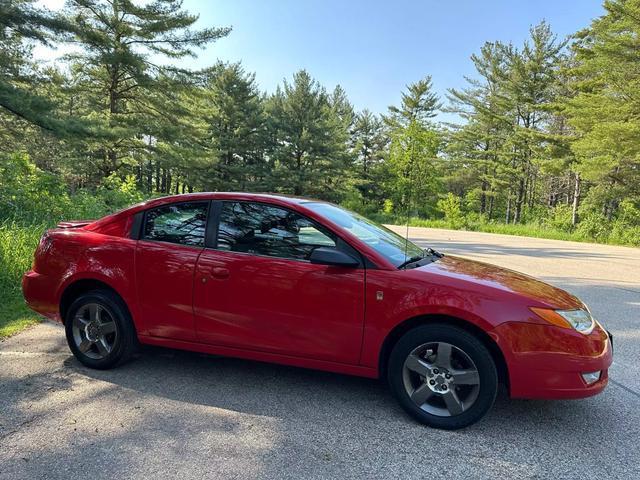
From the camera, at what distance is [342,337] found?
10.1ft

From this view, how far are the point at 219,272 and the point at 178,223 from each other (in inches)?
25.5

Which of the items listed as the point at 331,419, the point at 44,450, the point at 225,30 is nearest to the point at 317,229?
the point at 331,419

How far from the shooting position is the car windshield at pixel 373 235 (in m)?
3.31

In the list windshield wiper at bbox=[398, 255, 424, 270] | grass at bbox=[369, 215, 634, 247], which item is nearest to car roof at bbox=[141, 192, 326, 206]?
windshield wiper at bbox=[398, 255, 424, 270]

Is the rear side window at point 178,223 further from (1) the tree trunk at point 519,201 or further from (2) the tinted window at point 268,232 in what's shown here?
(1) the tree trunk at point 519,201

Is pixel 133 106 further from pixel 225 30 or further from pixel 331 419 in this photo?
pixel 331 419

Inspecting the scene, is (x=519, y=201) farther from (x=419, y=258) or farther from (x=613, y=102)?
(x=419, y=258)

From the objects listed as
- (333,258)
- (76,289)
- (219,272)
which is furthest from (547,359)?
(76,289)

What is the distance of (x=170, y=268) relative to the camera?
349cm

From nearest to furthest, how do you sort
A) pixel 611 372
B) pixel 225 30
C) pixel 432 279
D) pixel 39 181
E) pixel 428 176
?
pixel 432 279
pixel 611 372
pixel 39 181
pixel 225 30
pixel 428 176

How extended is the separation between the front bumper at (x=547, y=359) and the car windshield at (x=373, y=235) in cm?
91

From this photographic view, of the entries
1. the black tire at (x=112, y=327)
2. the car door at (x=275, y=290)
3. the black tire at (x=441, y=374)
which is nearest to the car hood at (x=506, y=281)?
the black tire at (x=441, y=374)

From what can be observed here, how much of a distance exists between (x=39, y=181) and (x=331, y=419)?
10.8 meters

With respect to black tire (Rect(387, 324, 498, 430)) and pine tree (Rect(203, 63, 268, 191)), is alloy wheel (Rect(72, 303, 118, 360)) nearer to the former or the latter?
black tire (Rect(387, 324, 498, 430))
